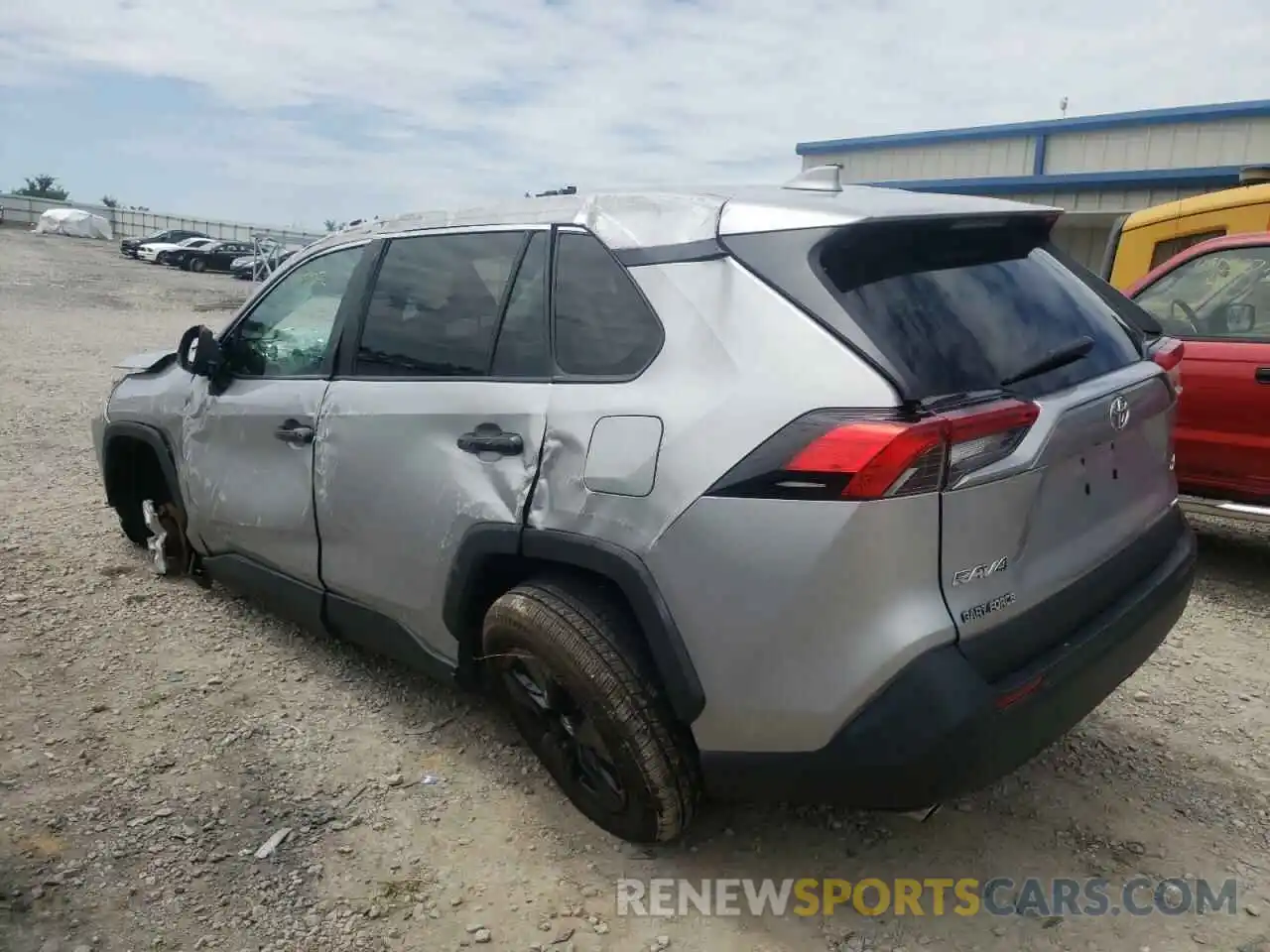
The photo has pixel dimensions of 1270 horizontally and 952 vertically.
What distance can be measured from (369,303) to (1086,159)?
1552cm

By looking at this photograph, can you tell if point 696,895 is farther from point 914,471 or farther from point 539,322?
point 539,322

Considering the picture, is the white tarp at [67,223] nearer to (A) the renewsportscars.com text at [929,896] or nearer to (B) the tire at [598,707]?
(B) the tire at [598,707]

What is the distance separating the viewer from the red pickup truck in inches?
183

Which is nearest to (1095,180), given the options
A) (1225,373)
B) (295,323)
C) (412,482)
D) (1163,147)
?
(1163,147)

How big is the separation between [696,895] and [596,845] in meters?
0.34

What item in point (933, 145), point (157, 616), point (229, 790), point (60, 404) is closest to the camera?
point (229, 790)

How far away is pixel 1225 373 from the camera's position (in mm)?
4730

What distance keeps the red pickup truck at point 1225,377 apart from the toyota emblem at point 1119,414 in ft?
8.42

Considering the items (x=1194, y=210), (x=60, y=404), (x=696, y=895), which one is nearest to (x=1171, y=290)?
(x=1194, y=210)

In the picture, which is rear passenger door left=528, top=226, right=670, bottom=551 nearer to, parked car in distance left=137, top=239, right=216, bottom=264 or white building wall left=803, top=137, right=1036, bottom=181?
white building wall left=803, top=137, right=1036, bottom=181

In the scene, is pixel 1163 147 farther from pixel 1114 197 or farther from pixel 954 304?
pixel 954 304

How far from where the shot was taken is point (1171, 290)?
5.18 m

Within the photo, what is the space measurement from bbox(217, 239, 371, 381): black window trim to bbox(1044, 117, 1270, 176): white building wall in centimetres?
1431

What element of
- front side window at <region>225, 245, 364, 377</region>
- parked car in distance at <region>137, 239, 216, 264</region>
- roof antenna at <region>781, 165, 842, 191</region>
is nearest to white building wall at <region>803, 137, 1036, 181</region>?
front side window at <region>225, 245, 364, 377</region>
